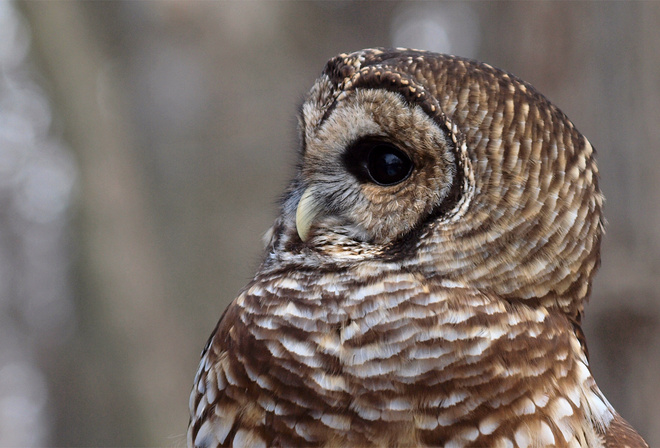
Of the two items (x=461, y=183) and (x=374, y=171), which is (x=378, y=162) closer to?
(x=374, y=171)

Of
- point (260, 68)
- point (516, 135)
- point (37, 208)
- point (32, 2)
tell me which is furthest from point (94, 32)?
point (37, 208)

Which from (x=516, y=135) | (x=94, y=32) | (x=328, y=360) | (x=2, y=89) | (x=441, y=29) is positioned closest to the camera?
(x=328, y=360)

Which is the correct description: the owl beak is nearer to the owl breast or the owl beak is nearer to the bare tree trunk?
the owl breast

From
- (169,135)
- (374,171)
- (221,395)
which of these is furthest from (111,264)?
(374,171)

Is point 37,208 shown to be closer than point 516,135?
No

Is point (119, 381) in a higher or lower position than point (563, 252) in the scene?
lower

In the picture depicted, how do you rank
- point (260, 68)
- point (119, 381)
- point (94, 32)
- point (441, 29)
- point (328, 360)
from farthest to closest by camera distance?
point (441, 29)
point (260, 68)
point (94, 32)
point (119, 381)
point (328, 360)

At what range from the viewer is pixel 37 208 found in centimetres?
1048

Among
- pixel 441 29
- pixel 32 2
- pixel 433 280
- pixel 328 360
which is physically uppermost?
pixel 441 29

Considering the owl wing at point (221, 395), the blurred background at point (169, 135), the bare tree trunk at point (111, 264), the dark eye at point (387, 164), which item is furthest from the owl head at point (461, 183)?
the bare tree trunk at point (111, 264)

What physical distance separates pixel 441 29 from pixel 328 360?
212 inches

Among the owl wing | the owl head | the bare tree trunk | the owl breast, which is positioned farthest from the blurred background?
the owl wing

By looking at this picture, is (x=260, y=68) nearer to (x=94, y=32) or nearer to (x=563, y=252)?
(x=94, y=32)

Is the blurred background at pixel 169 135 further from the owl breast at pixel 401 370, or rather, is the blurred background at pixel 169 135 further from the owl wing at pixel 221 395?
the owl wing at pixel 221 395
